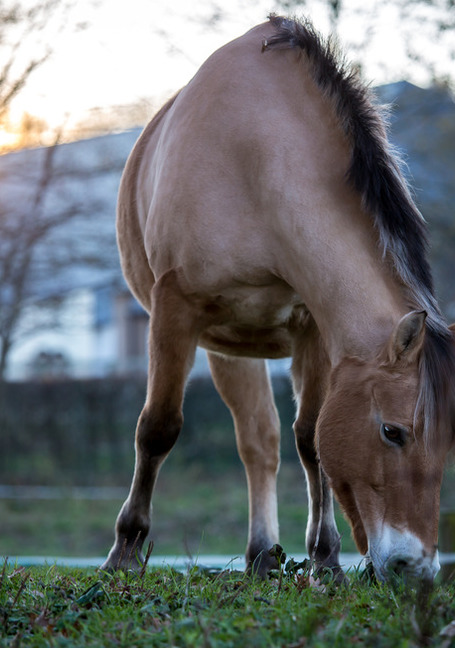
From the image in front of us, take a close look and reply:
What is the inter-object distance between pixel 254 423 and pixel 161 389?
1.16m

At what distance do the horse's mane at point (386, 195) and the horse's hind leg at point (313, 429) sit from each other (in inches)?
33.7

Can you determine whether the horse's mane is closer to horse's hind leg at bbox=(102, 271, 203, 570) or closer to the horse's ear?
the horse's ear

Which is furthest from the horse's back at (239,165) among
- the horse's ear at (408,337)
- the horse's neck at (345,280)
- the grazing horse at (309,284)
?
the horse's ear at (408,337)

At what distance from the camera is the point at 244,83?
4.02 m

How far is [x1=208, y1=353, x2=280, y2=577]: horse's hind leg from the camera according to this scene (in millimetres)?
4855

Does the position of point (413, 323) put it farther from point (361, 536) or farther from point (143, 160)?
point (143, 160)

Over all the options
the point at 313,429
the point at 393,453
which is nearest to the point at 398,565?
the point at 393,453

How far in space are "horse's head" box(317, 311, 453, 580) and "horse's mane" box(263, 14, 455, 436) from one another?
0.18 feet

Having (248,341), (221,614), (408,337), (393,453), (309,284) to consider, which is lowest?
(221,614)

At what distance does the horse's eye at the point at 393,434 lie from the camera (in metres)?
3.06

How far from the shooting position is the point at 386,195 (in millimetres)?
3492

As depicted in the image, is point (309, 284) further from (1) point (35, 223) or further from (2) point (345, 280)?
(1) point (35, 223)

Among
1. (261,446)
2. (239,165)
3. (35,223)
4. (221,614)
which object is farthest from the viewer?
(35,223)

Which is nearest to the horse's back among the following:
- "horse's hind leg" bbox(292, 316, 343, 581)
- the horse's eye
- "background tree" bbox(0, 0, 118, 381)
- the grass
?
"horse's hind leg" bbox(292, 316, 343, 581)
